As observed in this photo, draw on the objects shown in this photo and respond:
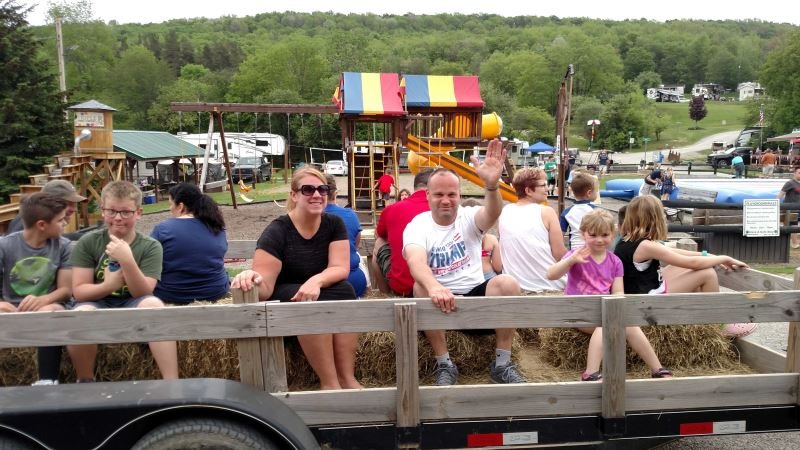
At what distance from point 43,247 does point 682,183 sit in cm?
2078

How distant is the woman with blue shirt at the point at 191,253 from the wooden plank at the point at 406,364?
5.61ft

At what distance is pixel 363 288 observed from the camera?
14.5 ft

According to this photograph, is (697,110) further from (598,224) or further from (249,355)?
(249,355)

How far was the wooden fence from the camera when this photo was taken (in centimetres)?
283

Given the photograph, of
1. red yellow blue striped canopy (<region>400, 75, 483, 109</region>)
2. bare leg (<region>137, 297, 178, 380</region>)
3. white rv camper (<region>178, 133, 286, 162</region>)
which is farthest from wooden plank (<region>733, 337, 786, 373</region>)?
white rv camper (<region>178, 133, 286, 162</region>)

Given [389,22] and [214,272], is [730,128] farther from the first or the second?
[214,272]

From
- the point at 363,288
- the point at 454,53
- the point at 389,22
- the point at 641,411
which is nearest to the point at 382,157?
the point at 363,288

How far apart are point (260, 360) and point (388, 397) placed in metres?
0.61

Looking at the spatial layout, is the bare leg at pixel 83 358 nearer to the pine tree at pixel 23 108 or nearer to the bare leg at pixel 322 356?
the bare leg at pixel 322 356

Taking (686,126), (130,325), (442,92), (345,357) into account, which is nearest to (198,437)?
(130,325)

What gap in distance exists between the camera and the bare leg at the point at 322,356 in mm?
3291

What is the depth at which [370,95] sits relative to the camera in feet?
64.8

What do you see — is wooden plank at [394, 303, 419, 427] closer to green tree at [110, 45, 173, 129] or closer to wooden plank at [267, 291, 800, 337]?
wooden plank at [267, 291, 800, 337]

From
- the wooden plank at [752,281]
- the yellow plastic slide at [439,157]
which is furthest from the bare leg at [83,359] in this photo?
the yellow plastic slide at [439,157]
